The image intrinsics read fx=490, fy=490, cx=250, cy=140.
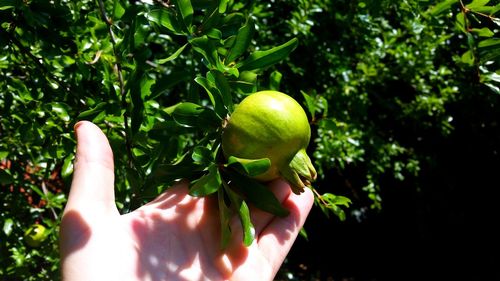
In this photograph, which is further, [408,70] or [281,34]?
[408,70]

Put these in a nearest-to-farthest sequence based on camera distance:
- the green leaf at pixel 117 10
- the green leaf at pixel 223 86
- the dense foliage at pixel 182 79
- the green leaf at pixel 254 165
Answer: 1. the green leaf at pixel 254 165
2. the green leaf at pixel 223 86
3. the dense foliage at pixel 182 79
4. the green leaf at pixel 117 10

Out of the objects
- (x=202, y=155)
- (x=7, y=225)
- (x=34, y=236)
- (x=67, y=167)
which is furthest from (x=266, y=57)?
(x=34, y=236)

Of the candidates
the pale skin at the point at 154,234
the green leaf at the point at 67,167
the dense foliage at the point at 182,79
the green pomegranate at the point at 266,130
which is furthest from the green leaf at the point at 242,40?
the green leaf at the point at 67,167

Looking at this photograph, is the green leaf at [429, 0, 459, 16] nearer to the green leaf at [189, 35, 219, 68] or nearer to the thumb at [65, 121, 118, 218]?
the green leaf at [189, 35, 219, 68]

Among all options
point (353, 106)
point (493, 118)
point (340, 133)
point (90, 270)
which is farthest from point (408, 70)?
point (90, 270)

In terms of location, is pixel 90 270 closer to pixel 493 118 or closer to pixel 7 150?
pixel 7 150

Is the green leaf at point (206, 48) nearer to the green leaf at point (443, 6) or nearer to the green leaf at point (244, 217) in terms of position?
the green leaf at point (244, 217)

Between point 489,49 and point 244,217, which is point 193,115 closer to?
point 244,217
